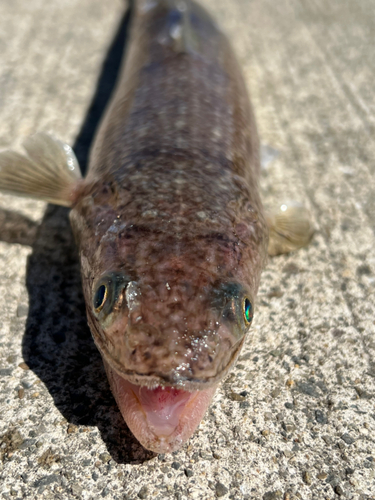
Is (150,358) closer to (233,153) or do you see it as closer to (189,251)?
(189,251)

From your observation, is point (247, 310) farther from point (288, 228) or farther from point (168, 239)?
point (288, 228)

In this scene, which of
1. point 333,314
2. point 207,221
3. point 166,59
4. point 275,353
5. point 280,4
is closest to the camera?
point 207,221

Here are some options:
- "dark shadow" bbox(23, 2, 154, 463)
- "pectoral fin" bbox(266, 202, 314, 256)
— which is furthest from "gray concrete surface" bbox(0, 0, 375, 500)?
"pectoral fin" bbox(266, 202, 314, 256)

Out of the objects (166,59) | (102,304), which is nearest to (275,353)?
(102,304)

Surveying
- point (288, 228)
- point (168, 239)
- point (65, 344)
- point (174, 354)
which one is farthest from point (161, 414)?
point (288, 228)

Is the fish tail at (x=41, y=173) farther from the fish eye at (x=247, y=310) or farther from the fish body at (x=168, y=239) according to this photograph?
the fish eye at (x=247, y=310)

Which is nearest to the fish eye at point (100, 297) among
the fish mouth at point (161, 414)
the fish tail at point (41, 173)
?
the fish mouth at point (161, 414)

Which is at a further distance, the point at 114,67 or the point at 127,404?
the point at 114,67
